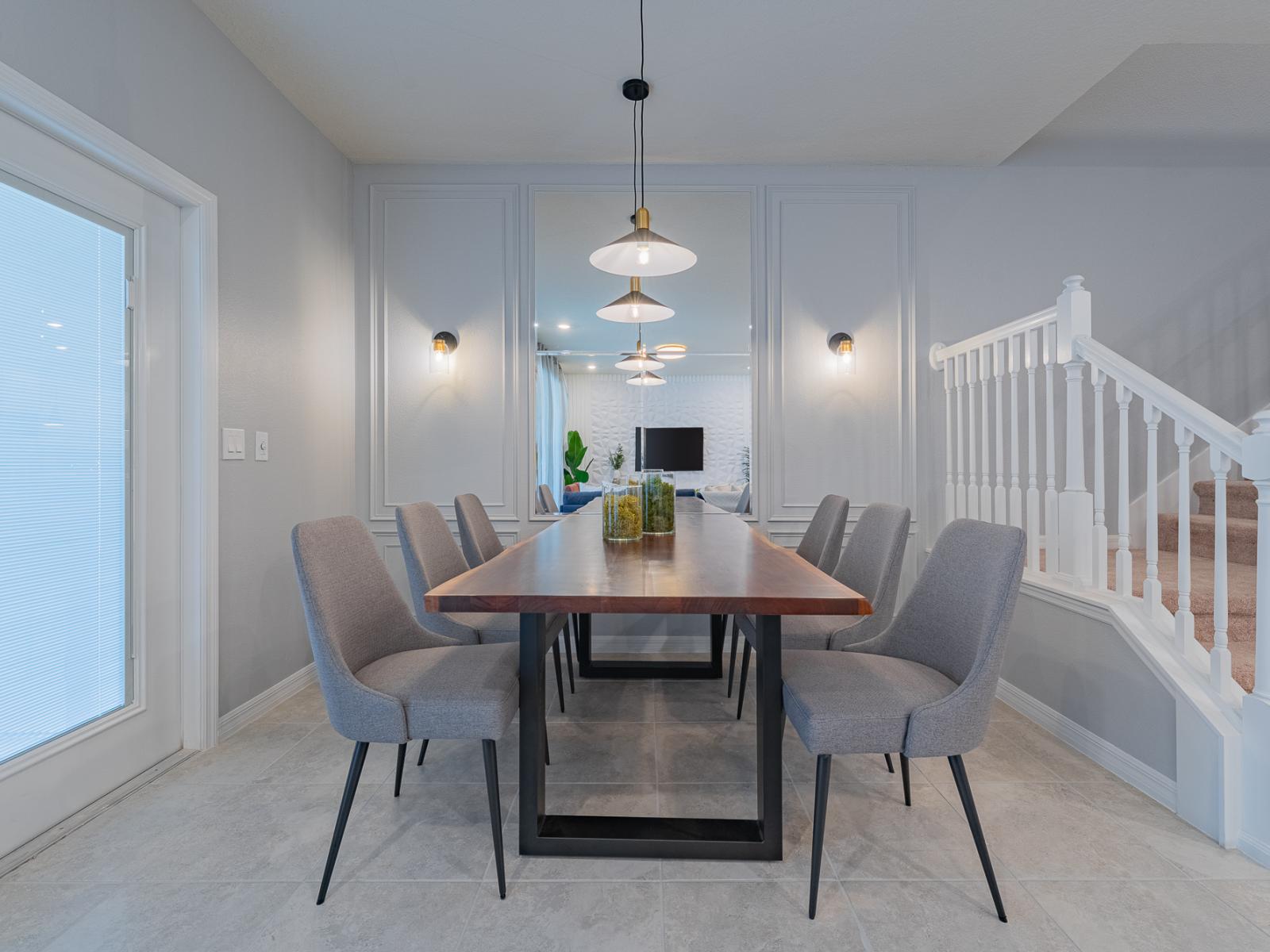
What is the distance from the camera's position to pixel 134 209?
2.07m

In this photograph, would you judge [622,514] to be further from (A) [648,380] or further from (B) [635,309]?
(A) [648,380]

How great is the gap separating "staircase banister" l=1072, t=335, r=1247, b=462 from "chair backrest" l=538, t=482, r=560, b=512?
8.47 ft

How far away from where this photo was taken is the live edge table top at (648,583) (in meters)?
1.24

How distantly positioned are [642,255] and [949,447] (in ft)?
6.85

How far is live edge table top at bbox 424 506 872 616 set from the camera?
48.9 inches

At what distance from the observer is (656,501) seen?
7.45 feet

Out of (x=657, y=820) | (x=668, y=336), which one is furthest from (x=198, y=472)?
(x=668, y=336)

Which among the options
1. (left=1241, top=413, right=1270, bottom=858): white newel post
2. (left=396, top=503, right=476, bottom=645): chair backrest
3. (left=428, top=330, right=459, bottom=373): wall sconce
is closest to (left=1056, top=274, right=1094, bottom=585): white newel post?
(left=1241, top=413, right=1270, bottom=858): white newel post

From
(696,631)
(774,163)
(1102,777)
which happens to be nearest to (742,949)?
(1102,777)

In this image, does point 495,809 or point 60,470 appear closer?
point 495,809

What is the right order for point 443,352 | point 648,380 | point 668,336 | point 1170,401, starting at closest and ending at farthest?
point 1170,401
point 443,352
point 648,380
point 668,336

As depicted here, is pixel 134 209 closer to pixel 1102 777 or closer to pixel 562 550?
pixel 562 550

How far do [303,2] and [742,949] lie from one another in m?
3.13

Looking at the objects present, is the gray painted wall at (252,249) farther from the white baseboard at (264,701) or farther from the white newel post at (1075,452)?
the white newel post at (1075,452)
